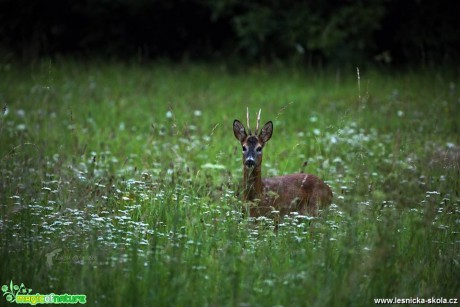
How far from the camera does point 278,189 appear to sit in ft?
19.3

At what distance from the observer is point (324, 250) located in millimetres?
4238

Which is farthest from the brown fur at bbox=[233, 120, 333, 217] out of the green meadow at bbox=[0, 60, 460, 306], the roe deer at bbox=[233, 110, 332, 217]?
the green meadow at bbox=[0, 60, 460, 306]

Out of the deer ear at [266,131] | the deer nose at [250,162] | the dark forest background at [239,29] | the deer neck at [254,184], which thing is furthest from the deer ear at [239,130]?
the dark forest background at [239,29]

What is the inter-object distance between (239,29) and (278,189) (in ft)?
29.9

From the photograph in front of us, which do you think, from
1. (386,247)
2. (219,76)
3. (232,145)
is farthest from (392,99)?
(386,247)

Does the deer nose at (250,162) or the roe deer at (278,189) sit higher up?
the deer nose at (250,162)

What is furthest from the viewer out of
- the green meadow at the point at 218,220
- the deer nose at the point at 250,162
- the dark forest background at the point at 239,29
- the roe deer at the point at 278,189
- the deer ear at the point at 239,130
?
the dark forest background at the point at 239,29

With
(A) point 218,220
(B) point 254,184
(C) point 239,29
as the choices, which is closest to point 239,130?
(B) point 254,184

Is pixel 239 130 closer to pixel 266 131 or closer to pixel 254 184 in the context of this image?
pixel 266 131

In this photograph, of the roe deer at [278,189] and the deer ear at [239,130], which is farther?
the deer ear at [239,130]

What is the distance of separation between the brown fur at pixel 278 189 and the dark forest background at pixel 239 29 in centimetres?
707

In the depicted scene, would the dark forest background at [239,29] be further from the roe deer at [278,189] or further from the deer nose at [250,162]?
the deer nose at [250,162]

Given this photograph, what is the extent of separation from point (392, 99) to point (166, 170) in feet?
16.9

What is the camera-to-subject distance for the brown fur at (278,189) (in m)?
5.80
